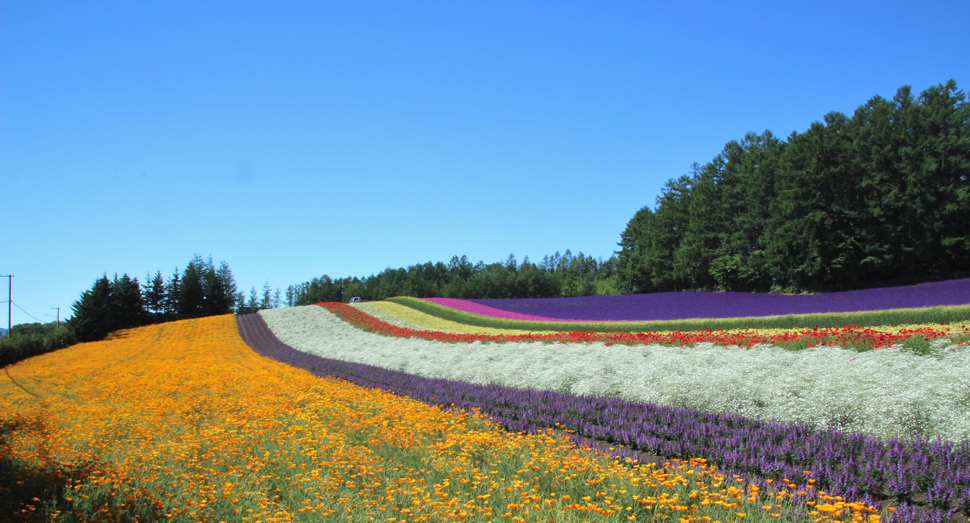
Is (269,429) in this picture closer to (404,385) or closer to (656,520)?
(404,385)

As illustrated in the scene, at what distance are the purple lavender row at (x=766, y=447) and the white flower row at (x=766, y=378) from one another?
0.77 metres

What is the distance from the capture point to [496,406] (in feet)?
29.1

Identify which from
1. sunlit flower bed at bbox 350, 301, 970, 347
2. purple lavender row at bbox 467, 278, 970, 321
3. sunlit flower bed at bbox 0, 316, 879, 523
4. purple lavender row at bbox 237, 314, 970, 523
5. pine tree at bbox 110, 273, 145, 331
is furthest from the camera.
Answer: pine tree at bbox 110, 273, 145, 331

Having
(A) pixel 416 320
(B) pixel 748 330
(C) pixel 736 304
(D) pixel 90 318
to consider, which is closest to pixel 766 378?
(B) pixel 748 330

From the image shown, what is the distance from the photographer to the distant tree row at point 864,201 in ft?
107

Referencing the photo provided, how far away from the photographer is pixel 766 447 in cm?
536

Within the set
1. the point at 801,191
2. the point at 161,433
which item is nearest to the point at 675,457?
the point at 161,433

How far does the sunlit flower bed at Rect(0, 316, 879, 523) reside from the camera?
396 centimetres

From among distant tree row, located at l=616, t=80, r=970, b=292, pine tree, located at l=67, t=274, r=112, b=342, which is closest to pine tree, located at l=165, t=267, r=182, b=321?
pine tree, located at l=67, t=274, r=112, b=342

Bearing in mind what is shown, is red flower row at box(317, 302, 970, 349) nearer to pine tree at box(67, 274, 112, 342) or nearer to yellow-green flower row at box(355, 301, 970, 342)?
yellow-green flower row at box(355, 301, 970, 342)

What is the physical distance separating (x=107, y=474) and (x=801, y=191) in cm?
4367

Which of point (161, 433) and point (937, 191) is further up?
→ point (937, 191)

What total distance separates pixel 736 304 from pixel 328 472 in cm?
3221

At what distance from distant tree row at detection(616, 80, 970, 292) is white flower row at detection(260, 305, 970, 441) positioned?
2970 centimetres
